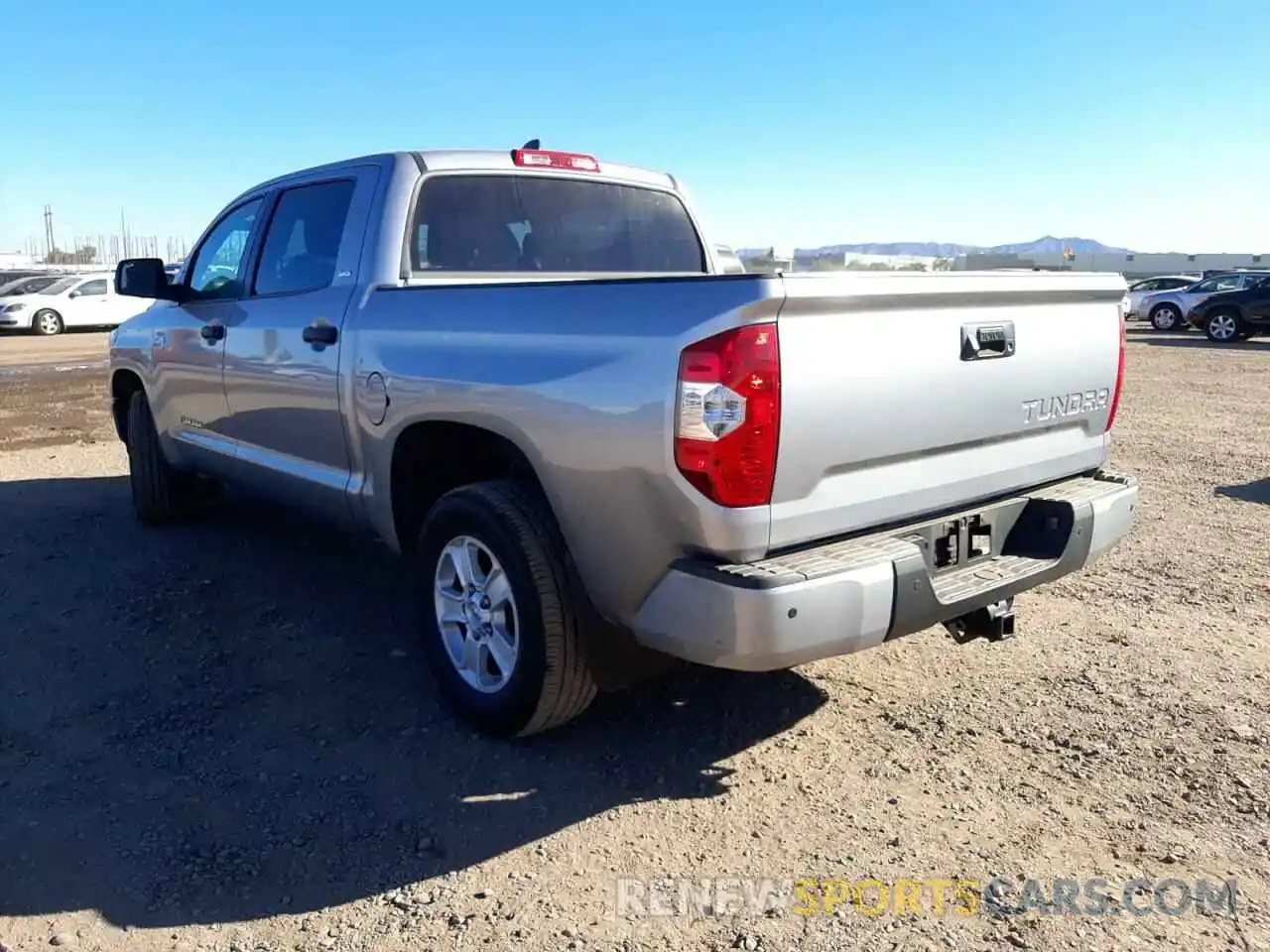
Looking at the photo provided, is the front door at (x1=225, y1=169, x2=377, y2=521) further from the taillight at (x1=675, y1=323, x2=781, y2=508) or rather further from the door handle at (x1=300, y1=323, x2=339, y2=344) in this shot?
the taillight at (x1=675, y1=323, x2=781, y2=508)

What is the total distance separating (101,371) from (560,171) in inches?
549

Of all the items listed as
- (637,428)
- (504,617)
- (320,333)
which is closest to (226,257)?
(320,333)

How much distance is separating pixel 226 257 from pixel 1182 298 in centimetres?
2494

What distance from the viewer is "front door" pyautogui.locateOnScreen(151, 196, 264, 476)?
5.02 metres

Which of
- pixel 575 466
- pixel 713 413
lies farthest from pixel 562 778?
pixel 713 413

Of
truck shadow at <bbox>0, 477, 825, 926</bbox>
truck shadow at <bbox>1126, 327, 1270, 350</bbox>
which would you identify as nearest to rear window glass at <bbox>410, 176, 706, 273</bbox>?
truck shadow at <bbox>0, 477, 825, 926</bbox>

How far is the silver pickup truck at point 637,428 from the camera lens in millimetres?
2674

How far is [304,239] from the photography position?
4.54m

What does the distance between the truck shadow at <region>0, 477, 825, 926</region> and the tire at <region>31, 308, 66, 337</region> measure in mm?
23183

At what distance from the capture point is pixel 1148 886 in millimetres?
2699

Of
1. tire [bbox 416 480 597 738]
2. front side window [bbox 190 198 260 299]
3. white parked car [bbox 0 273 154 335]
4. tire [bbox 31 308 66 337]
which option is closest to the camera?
tire [bbox 416 480 597 738]

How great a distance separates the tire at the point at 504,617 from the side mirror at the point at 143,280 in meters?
2.70

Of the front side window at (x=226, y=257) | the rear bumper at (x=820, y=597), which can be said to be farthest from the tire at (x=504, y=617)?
the front side window at (x=226, y=257)

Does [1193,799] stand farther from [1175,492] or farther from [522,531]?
[1175,492]
